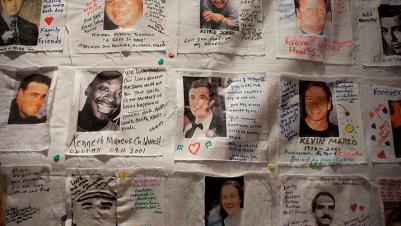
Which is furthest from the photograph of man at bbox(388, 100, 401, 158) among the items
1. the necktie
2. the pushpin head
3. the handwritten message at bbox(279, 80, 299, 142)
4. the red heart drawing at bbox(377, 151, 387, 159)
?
the pushpin head

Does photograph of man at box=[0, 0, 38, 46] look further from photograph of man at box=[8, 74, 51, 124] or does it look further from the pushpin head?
the pushpin head

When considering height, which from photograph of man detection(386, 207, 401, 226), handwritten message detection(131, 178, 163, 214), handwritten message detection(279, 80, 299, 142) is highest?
handwritten message detection(279, 80, 299, 142)

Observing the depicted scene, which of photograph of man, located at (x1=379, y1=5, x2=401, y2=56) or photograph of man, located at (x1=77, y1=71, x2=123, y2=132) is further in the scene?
photograph of man, located at (x1=379, y1=5, x2=401, y2=56)

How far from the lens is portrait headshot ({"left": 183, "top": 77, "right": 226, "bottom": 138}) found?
3.45 feet

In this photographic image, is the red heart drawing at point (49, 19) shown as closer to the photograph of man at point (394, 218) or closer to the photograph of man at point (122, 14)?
the photograph of man at point (122, 14)

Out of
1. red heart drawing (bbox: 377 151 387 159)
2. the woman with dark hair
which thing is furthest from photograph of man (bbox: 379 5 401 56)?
the woman with dark hair

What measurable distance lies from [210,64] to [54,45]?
49cm

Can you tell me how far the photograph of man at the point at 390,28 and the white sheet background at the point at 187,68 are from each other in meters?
0.07

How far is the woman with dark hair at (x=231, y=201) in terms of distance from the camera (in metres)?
1.03

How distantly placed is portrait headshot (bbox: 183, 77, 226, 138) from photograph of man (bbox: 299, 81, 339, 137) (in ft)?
0.83

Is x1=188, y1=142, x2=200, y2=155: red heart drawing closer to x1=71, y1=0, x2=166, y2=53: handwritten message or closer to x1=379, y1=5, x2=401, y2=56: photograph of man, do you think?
x1=71, y1=0, x2=166, y2=53: handwritten message

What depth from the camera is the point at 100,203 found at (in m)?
1.02

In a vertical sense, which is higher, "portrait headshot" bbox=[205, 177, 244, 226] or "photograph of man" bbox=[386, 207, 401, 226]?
"portrait headshot" bbox=[205, 177, 244, 226]

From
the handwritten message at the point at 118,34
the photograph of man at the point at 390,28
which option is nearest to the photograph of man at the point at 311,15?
the photograph of man at the point at 390,28
